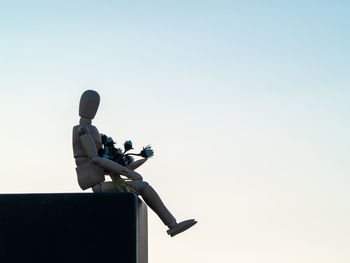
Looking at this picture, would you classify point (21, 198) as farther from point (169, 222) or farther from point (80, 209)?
point (169, 222)

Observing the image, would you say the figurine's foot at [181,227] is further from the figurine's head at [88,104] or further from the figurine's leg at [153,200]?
the figurine's head at [88,104]

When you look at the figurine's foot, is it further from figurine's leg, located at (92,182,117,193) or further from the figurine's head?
the figurine's head

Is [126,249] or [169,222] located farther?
[169,222]

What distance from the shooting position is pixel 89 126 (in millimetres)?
11383

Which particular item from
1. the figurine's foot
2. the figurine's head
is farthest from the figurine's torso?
the figurine's foot

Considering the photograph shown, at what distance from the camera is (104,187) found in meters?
11.2

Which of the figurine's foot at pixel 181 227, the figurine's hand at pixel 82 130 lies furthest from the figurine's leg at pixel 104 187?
the figurine's foot at pixel 181 227

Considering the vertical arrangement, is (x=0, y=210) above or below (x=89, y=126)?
below

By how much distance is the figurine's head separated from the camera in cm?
1139

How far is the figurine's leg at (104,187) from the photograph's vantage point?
11211 mm

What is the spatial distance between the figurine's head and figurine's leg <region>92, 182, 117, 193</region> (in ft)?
3.13

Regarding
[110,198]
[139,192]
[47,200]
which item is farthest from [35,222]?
[139,192]

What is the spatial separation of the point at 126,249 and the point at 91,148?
1.63 meters

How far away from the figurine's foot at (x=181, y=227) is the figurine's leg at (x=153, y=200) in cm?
14
